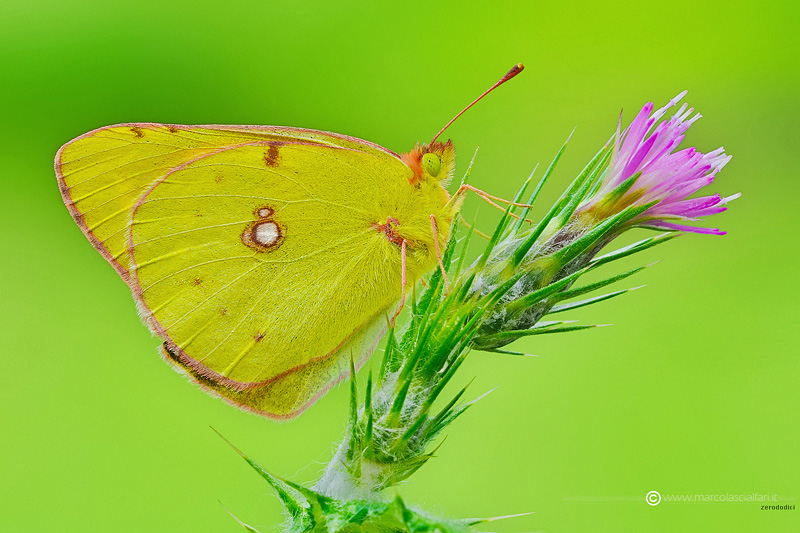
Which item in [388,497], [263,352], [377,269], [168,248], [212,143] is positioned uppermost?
[212,143]

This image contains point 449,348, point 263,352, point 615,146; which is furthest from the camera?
point 263,352

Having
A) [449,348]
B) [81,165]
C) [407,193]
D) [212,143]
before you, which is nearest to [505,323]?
[449,348]

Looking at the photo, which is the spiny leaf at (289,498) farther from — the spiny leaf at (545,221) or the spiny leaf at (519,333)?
the spiny leaf at (545,221)

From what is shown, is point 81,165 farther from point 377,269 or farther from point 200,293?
point 377,269

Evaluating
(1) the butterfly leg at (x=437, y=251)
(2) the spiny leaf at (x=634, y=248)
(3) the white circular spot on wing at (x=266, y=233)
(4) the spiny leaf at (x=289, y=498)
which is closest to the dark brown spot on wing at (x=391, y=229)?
(1) the butterfly leg at (x=437, y=251)

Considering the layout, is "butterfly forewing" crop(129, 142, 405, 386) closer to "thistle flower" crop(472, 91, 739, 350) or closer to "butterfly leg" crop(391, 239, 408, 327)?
"butterfly leg" crop(391, 239, 408, 327)

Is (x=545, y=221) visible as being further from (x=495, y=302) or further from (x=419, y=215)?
(x=419, y=215)

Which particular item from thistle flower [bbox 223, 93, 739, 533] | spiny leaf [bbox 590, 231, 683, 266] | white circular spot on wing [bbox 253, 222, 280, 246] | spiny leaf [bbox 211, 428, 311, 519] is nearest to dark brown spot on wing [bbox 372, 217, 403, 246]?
white circular spot on wing [bbox 253, 222, 280, 246]

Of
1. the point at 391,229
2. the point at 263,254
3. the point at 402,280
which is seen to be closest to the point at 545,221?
the point at 402,280
